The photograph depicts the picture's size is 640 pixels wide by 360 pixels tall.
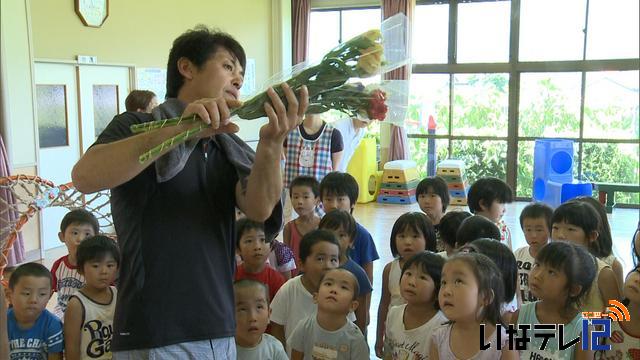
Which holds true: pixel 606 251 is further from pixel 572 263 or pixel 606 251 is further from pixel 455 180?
pixel 455 180

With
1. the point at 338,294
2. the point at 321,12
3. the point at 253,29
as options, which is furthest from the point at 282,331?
the point at 321,12

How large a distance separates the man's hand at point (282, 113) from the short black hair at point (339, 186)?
2286 millimetres

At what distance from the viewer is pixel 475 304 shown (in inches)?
78.2

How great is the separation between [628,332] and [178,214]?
1.69m

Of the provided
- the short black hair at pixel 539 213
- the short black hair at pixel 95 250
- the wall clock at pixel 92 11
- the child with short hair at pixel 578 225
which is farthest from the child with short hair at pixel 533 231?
the wall clock at pixel 92 11

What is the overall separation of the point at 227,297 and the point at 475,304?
37.0 inches

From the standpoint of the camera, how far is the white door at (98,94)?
6695mm

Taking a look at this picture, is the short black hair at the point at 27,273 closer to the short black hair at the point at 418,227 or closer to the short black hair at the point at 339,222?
the short black hair at the point at 339,222

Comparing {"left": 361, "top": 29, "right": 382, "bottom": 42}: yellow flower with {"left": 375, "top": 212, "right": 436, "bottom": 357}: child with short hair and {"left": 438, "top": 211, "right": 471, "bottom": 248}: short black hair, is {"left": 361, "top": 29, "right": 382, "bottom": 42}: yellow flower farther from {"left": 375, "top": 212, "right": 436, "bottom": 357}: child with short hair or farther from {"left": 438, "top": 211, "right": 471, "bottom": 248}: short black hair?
{"left": 438, "top": 211, "right": 471, "bottom": 248}: short black hair

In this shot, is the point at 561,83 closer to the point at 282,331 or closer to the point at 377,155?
the point at 377,155

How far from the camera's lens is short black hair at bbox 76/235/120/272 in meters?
2.42

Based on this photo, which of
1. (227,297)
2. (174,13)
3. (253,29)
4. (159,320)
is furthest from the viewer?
(253,29)

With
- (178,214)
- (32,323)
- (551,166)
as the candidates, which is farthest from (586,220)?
(551,166)

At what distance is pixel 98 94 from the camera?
6.92 m
